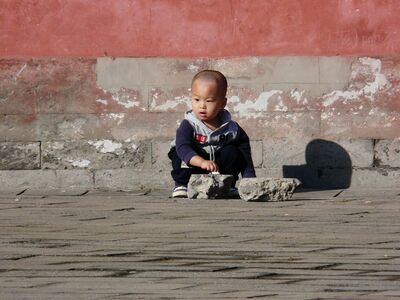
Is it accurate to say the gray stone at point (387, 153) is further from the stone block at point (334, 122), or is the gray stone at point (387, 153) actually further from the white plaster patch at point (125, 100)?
the white plaster patch at point (125, 100)

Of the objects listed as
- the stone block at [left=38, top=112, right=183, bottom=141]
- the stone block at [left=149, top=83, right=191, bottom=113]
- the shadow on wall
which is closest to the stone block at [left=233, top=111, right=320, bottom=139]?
the shadow on wall

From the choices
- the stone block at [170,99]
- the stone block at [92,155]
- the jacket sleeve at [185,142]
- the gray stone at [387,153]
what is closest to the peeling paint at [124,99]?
the stone block at [170,99]

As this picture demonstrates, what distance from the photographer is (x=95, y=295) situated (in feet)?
16.3

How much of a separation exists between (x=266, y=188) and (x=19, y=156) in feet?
7.15

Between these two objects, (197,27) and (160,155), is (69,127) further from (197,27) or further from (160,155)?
(197,27)

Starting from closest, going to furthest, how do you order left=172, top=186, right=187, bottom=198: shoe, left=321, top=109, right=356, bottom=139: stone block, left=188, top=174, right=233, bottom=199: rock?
left=188, top=174, right=233, bottom=199: rock, left=172, top=186, right=187, bottom=198: shoe, left=321, top=109, right=356, bottom=139: stone block

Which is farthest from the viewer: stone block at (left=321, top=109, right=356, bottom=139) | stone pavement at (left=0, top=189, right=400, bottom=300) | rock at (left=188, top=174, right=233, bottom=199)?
stone block at (left=321, top=109, right=356, bottom=139)

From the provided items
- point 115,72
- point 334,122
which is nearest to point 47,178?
point 115,72

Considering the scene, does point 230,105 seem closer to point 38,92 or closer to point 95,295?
point 38,92

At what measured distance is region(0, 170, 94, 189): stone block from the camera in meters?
A: 10.0

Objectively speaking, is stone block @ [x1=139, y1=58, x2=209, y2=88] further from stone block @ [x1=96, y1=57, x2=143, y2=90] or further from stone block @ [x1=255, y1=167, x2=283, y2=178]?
stone block @ [x1=255, y1=167, x2=283, y2=178]

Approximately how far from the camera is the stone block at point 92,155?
10.1 metres

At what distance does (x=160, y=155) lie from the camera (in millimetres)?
10023

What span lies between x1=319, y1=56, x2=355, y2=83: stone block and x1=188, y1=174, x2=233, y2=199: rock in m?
1.37
